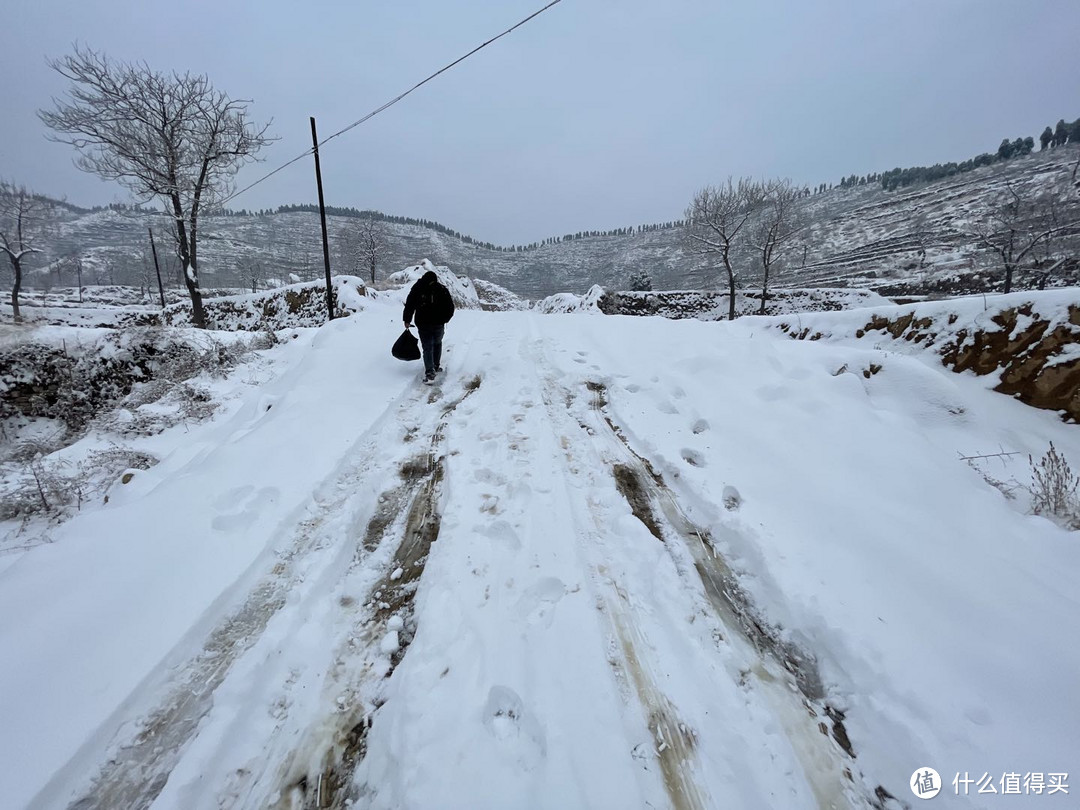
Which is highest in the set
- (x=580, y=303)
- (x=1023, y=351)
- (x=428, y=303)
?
(x=580, y=303)

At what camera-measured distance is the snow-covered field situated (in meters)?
1.53

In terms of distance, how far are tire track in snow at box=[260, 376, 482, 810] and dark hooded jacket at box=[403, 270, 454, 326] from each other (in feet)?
10.9

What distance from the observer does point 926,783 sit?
1.52 m

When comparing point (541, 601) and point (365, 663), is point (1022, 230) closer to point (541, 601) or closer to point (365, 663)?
point (541, 601)

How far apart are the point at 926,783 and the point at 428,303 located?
620 centimetres

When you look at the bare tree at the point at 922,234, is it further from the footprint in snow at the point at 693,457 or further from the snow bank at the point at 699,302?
the footprint in snow at the point at 693,457

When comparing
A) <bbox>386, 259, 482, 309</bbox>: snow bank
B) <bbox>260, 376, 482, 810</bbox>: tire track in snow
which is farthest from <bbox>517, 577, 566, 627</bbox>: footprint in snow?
<bbox>386, 259, 482, 309</bbox>: snow bank

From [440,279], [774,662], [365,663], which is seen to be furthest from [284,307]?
[774,662]

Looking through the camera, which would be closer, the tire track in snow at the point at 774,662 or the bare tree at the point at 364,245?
the tire track in snow at the point at 774,662

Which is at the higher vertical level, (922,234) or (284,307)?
(922,234)

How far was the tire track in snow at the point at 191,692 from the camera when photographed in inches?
58.3

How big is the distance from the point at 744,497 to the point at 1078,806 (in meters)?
1.90

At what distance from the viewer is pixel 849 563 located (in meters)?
2.46

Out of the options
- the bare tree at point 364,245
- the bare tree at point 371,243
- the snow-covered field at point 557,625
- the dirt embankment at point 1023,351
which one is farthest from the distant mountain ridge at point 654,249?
the dirt embankment at point 1023,351
